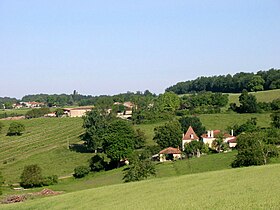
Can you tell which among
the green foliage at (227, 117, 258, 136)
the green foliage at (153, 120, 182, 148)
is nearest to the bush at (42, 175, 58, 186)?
the green foliage at (153, 120, 182, 148)

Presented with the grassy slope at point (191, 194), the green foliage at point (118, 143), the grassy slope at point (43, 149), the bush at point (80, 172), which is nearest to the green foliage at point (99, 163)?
the green foliage at point (118, 143)

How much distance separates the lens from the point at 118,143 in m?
81.4

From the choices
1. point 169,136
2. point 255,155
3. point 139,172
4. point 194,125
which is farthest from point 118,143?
point 255,155

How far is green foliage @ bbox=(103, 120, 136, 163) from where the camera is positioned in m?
80.2

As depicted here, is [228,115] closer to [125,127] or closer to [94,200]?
[125,127]

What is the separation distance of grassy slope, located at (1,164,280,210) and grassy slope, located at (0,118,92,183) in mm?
35749

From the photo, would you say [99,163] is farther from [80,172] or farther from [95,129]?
[95,129]

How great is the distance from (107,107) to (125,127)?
31017 mm

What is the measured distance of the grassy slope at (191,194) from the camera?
2748cm

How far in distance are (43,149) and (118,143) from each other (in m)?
30.1

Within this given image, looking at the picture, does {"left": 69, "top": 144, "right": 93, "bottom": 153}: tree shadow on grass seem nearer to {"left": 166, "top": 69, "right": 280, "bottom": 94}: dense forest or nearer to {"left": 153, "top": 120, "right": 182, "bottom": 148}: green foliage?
{"left": 153, "top": 120, "right": 182, "bottom": 148}: green foliage

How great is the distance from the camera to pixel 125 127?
8694 cm

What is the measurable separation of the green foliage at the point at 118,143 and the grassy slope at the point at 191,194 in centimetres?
3682

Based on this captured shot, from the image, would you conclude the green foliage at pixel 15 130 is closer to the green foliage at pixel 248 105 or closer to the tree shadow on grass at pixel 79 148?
the tree shadow on grass at pixel 79 148
